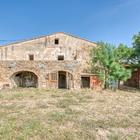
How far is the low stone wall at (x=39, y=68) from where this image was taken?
33.1 ft

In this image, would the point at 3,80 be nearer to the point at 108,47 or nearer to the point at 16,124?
the point at 16,124

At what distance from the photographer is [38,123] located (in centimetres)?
329

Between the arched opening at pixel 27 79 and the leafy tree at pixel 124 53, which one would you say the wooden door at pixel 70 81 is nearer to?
the arched opening at pixel 27 79

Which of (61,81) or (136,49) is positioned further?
(61,81)

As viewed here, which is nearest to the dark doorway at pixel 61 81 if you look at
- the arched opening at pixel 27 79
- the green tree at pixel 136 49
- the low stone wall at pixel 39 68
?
the low stone wall at pixel 39 68

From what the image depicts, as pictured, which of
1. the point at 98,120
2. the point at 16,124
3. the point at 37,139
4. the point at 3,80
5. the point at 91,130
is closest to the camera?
the point at 37,139

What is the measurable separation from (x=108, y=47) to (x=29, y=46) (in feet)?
32.9

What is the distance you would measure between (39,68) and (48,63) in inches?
43.1

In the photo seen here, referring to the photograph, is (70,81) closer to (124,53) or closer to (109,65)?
(109,65)

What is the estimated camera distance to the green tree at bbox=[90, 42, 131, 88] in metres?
9.65

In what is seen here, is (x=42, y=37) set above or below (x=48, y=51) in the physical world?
above

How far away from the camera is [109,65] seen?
9906 millimetres

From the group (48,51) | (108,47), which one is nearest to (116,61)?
(108,47)

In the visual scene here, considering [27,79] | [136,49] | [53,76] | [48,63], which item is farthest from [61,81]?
[136,49]
